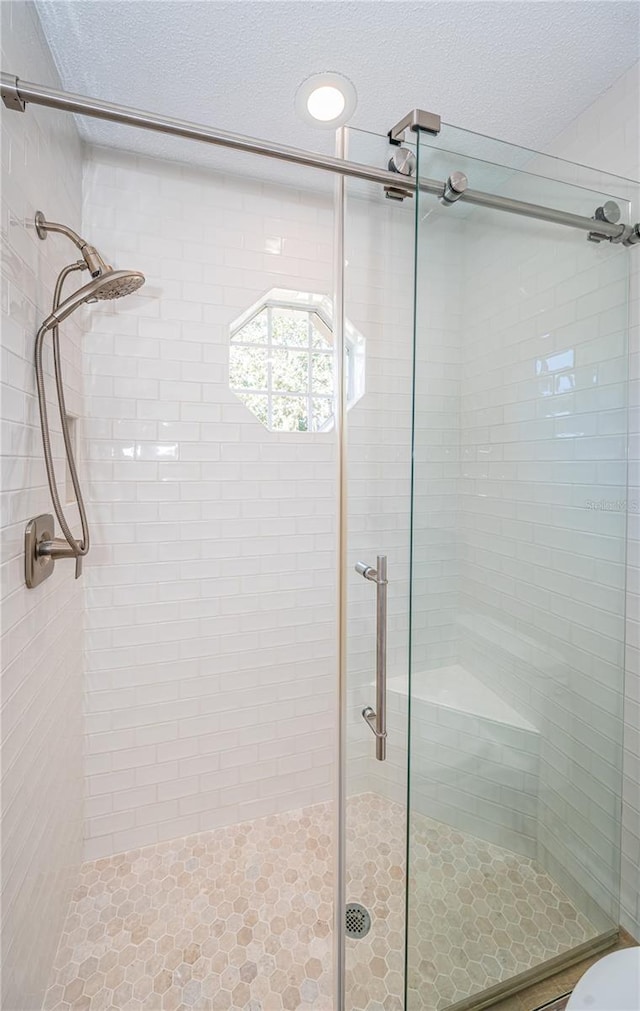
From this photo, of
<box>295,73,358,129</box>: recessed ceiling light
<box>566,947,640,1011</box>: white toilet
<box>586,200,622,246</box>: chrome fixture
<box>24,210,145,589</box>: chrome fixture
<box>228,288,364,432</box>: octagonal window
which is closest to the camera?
<box>566,947,640,1011</box>: white toilet

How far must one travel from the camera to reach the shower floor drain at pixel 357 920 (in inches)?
47.6

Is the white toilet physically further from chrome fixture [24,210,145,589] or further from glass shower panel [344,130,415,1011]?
chrome fixture [24,210,145,589]

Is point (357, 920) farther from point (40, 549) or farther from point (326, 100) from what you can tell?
point (326, 100)

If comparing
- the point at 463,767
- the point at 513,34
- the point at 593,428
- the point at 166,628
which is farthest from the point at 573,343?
the point at 166,628

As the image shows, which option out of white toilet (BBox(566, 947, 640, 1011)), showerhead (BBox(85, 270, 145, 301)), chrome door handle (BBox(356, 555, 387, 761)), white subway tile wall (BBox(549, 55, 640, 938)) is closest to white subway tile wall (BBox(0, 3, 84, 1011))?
showerhead (BBox(85, 270, 145, 301))

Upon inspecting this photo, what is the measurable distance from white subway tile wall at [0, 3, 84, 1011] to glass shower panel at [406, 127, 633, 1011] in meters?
0.93

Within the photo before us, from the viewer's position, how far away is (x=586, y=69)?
145 cm

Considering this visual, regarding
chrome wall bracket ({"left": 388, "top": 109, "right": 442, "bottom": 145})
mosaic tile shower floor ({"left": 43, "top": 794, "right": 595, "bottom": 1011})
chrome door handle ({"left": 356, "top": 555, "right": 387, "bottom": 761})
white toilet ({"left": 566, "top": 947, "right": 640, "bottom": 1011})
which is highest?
chrome wall bracket ({"left": 388, "top": 109, "right": 442, "bottom": 145})

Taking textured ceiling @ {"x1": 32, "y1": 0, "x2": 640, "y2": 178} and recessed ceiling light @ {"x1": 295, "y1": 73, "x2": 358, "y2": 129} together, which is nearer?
textured ceiling @ {"x1": 32, "y1": 0, "x2": 640, "y2": 178}

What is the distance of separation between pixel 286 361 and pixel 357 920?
1.96 metres

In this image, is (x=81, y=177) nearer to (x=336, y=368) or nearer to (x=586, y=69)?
(x=336, y=368)

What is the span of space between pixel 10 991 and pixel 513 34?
8.86ft

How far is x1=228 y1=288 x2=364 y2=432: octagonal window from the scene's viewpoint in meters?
2.12

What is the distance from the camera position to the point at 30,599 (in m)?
1.28
